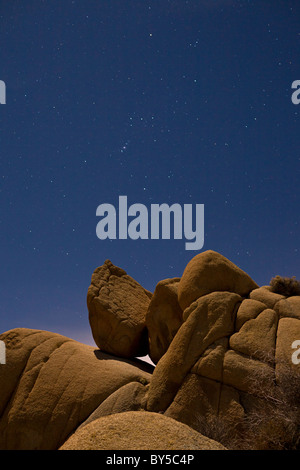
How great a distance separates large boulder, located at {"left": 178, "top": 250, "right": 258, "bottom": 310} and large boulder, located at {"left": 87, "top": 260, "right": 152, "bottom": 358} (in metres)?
3.34

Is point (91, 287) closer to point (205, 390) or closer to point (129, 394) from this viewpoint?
point (129, 394)

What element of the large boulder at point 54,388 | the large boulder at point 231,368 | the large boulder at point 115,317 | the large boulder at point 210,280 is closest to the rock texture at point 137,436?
the large boulder at point 231,368

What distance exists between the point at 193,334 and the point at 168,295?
3.45 metres

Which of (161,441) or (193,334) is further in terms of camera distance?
(193,334)

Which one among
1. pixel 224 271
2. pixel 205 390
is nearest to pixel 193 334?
pixel 205 390

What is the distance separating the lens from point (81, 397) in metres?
14.3

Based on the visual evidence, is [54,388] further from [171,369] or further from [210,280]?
[210,280]

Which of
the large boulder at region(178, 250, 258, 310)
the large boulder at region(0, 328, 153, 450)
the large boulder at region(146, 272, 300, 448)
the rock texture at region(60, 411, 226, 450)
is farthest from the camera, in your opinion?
the large boulder at region(178, 250, 258, 310)

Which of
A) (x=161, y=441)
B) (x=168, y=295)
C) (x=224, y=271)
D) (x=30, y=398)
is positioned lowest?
(x=30, y=398)

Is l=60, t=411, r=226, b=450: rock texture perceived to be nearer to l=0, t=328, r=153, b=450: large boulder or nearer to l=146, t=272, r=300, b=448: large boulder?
l=146, t=272, r=300, b=448: large boulder

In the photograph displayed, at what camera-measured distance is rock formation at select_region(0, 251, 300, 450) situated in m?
11.3

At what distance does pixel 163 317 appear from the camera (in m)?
16.8

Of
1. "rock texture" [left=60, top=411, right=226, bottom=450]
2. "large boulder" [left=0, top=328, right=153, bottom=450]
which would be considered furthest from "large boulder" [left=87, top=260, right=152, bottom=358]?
"rock texture" [left=60, top=411, right=226, bottom=450]

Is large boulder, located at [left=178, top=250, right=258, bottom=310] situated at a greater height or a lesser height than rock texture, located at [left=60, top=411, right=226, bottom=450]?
greater
